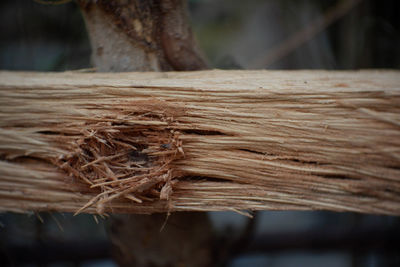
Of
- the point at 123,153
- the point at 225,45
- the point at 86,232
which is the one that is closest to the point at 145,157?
the point at 123,153

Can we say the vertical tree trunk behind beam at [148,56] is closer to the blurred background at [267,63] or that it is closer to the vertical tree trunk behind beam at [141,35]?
the vertical tree trunk behind beam at [141,35]

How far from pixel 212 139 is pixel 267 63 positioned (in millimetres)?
1225

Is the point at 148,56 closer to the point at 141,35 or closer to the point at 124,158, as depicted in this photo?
the point at 141,35

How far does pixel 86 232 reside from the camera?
5.61ft

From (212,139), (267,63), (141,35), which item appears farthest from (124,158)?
(267,63)

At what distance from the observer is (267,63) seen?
1.65 meters

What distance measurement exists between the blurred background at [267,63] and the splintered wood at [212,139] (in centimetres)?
55

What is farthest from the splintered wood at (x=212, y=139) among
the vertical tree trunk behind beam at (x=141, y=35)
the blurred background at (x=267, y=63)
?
the blurred background at (x=267, y=63)

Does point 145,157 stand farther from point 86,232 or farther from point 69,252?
point 86,232

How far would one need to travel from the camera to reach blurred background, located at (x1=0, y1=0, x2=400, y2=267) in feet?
4.37

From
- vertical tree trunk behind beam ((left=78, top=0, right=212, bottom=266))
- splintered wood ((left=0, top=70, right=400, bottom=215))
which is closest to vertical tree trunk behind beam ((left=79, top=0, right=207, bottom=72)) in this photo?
vertical tree trunk behind beam ((left=78, top=0, right=212, bottom=266))

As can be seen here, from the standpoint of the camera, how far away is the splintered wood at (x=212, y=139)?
1.71ft

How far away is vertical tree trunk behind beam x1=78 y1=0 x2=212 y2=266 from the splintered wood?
134mm

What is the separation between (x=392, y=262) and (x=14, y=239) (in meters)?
1.98
